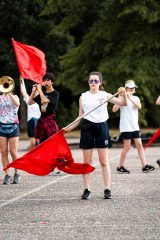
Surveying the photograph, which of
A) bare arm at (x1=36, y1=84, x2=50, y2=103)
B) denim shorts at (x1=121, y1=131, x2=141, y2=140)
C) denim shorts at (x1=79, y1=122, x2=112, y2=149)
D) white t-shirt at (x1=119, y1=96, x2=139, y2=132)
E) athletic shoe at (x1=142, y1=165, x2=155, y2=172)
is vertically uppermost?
bare arm at (x1=36, y1=84, x2=50, y2=103)

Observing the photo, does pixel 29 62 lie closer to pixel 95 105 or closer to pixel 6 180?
pixel 6 180

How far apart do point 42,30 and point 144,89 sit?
22471mm

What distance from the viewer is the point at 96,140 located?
10.5m

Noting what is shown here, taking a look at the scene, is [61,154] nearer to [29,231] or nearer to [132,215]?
[132,215]

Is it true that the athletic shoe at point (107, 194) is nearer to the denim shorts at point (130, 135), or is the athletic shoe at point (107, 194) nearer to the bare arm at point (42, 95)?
the bare arm at point (42, 95)

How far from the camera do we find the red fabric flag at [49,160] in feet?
33.7

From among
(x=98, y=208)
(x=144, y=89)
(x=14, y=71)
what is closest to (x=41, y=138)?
(x=98, y=208)

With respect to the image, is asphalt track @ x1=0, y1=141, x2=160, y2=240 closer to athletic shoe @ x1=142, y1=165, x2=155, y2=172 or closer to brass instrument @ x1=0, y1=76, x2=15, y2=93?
athletic shoe @ x1=142, y1=165, x2=155, y2=172

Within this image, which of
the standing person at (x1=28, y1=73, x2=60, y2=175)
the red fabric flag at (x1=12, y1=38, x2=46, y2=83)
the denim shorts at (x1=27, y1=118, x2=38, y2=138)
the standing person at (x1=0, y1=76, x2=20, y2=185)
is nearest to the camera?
the standing person at (x1=0, y1=76, x2=20, y2=185)

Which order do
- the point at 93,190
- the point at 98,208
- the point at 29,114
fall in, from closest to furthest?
the point at 98,208 < the point at 93,190 < the point at 29,114

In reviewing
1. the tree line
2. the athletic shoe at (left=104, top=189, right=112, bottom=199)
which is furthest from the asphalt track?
the tree line

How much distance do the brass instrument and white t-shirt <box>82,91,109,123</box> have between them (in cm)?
238

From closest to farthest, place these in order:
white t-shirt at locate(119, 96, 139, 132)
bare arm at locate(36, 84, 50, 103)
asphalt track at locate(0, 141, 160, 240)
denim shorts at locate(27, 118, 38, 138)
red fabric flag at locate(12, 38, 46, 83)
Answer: asphalt track at locate(0, 141, 160, 240), bare arm at locate(36, 84, 50, 103), red fabric flag at locate(12, 38, 46, 83), white t-shirt at locate(119, 96, 139, 132), denim shorts at locate(27, 118, 38, 138)

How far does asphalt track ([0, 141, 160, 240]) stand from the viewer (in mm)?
7396
